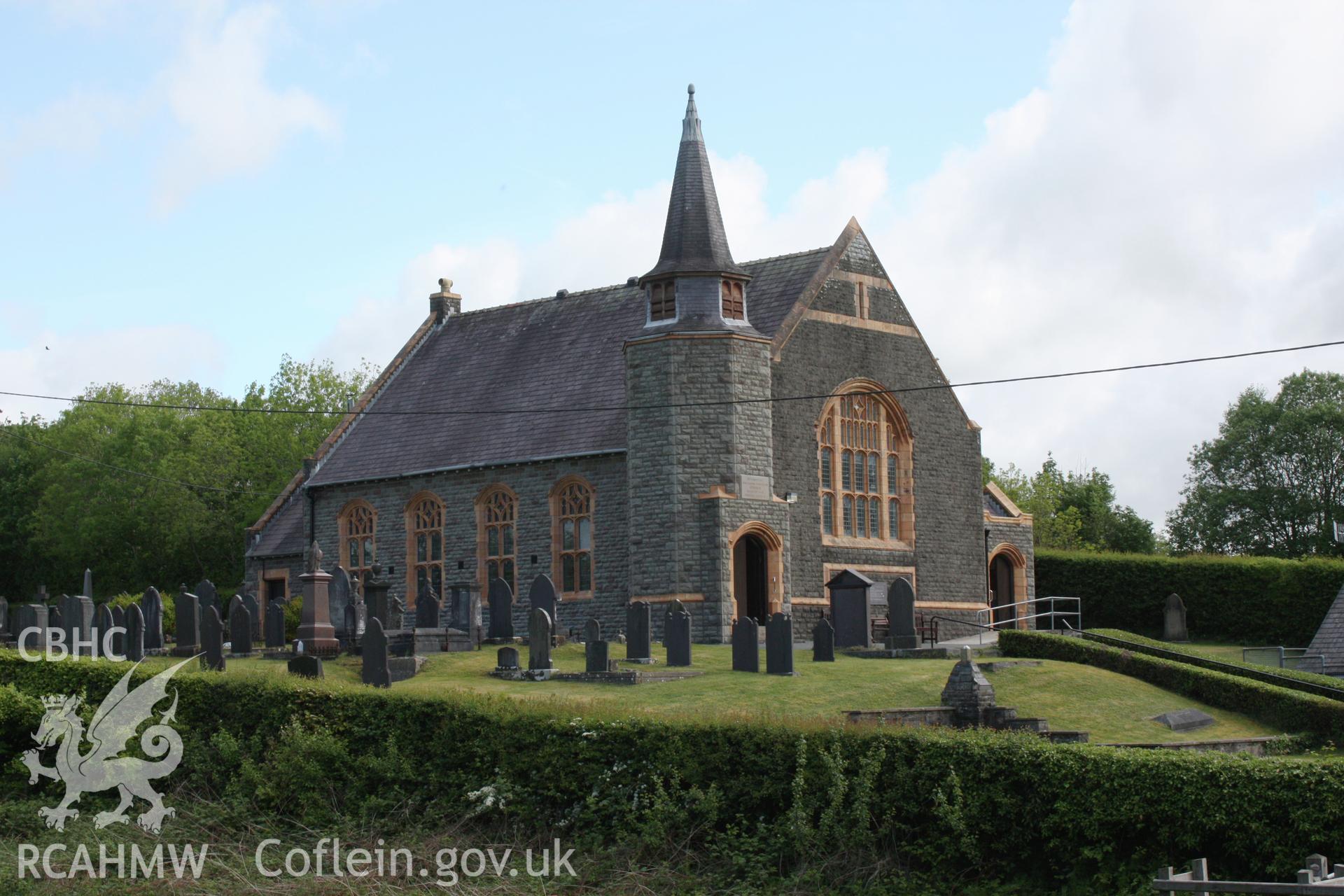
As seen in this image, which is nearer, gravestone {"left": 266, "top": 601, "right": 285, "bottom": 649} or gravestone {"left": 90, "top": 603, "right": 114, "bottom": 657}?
gravestone {"left": 90, "top": 603, "right": 114, "bottom": 657}

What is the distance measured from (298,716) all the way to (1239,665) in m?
17.1

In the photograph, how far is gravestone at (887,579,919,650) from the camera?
30969 mm

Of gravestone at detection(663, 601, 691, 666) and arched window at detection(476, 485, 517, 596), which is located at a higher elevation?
A: arched window at detection(476, 485, 517, 596)

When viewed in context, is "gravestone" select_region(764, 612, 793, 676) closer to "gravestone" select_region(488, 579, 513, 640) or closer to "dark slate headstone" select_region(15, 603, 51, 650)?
"gravestone" select_region(488, 579, 513, 640)

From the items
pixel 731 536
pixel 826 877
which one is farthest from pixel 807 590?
pixel 826 877

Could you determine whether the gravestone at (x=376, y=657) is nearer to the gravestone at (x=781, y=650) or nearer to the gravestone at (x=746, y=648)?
the gravestone at (x=746, y=648)

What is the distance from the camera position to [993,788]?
15922 mm

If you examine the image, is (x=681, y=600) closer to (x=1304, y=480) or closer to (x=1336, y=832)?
(x=1336, y=832)

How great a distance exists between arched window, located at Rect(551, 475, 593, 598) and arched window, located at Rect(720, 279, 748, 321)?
17.8ft

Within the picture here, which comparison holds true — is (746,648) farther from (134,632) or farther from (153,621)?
(153,621)

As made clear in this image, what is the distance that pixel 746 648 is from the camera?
2769cm

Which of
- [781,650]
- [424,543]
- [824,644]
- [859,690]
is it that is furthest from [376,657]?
[424,543]

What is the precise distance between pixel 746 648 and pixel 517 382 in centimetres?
1607

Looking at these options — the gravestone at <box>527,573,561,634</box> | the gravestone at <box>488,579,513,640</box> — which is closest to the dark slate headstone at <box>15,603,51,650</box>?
the gravestone at <box>488,579,513,640</box>
